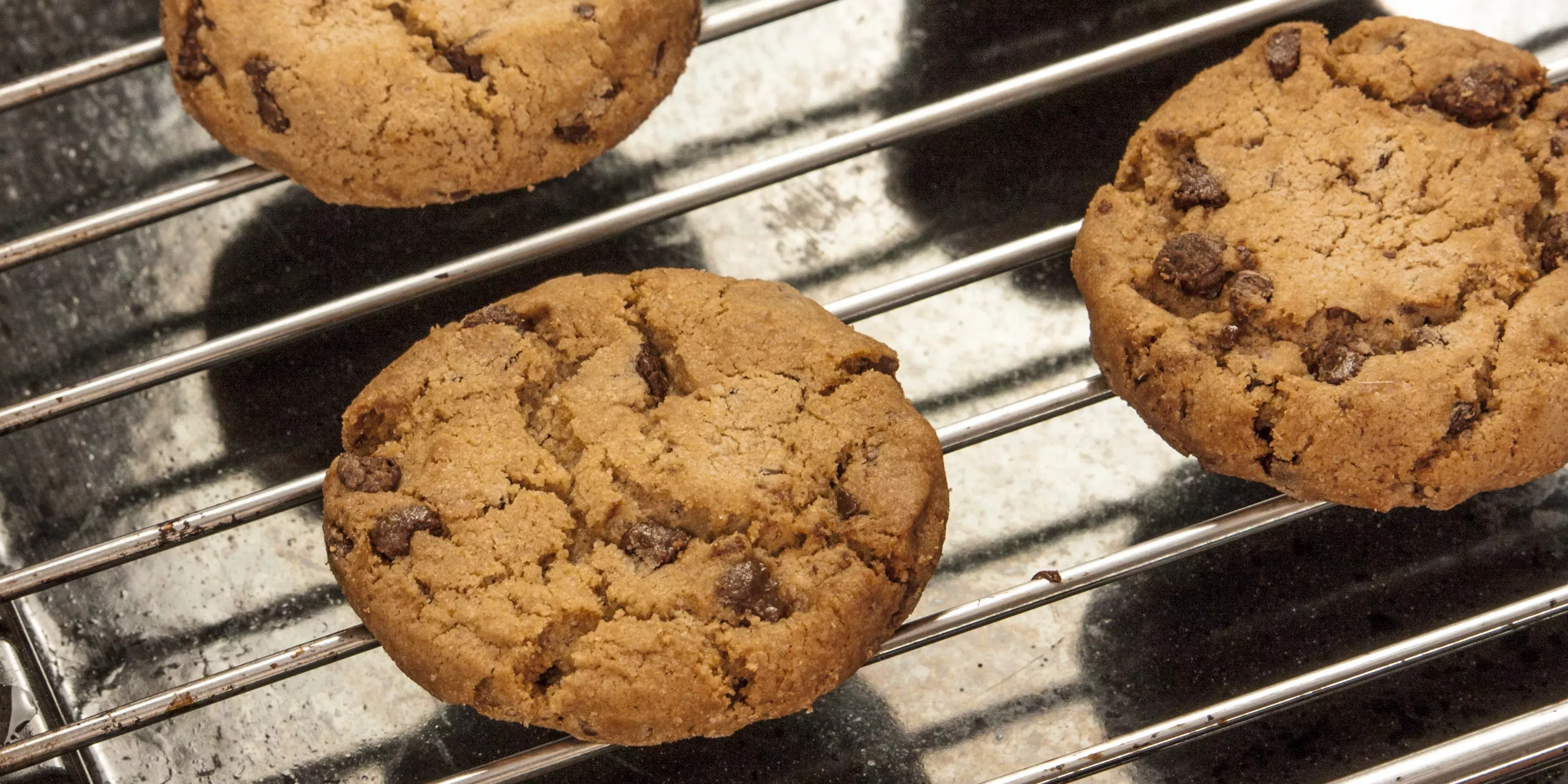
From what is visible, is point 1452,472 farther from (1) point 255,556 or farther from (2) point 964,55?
(1) point 255,556

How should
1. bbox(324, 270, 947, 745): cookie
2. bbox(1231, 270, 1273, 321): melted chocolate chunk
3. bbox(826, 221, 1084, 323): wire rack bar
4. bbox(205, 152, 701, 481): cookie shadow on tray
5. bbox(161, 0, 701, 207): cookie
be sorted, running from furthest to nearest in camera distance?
bbox(205, 152, 701, 481): cookie shadow on tray, bbox(826, 221, 1084, 323): wire rack bar, bbox(161, 0, 701, 207): cookie, bbox(1231, 270, 1273, 321): melted chocolate chunk, bbox(324, 270, 947, 745): cookie

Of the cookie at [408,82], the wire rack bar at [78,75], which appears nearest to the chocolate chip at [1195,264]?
the cookie at [408,82]

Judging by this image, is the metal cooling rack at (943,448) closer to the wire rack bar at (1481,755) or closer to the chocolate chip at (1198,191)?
the wire rack bar at (1481,755)

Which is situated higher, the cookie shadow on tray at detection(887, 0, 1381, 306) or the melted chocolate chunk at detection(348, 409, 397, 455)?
the cookie shadow on tray at detection(887, 0, 1381, 306)

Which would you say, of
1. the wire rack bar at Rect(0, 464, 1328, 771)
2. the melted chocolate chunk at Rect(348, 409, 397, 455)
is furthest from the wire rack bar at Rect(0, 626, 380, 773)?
the melted chocolate chunk at Rect(348, 409, 397, 455)

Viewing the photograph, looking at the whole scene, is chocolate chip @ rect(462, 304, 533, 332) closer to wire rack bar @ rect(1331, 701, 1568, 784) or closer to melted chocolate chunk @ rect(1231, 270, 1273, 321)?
melted chocolate chunk @ rect(1231, 270, 1273, 321)

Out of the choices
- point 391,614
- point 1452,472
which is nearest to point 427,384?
point 391,614

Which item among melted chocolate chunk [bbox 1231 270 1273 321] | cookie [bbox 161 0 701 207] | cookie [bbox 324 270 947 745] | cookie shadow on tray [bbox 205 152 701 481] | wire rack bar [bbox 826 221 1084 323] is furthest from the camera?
cookie shadow on tray [bbox 205 152 701 481]
